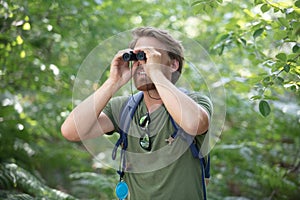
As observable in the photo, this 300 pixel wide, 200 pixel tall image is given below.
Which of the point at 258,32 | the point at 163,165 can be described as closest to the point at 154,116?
the point at 163,165

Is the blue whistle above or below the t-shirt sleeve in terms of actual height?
below

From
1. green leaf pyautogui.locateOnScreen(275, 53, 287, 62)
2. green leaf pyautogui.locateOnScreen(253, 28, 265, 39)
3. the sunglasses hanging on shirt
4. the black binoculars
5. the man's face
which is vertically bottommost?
the sunglasses hanging on shirt

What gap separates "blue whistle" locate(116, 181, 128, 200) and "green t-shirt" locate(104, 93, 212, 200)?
35 millimetres

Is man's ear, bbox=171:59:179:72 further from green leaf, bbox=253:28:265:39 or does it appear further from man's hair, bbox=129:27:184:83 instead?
green leaf, bbox=253:28:265:39

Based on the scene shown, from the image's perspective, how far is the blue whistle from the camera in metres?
2.07

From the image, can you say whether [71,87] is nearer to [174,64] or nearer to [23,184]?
[23,184]

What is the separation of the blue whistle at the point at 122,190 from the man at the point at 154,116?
→ 36 millimetres

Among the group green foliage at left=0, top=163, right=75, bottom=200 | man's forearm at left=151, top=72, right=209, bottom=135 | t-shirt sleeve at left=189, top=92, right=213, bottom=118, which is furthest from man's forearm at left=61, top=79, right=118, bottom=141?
green foliage at left=0, top=163, right=75, bottom=200

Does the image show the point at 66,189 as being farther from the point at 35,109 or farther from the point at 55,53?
the point at 55,53

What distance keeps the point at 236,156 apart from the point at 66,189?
1887 millimetres

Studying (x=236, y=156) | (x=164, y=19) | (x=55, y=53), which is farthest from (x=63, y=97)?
(x=236, y=156)

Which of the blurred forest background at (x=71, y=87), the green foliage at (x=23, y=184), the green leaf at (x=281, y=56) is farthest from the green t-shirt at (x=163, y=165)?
the green foliage at (x=23, y=184)

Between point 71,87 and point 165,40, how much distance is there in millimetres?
1905

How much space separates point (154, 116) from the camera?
83.6 inches
